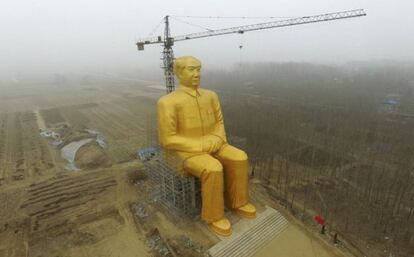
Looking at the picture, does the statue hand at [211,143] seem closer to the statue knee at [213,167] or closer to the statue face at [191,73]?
the statue knee at [213,167]

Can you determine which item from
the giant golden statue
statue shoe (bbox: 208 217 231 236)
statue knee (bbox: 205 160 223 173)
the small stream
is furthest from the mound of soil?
statue knee (bbox: 205 160 223 173)

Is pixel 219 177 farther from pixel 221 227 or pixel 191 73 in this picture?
pixel 191 73

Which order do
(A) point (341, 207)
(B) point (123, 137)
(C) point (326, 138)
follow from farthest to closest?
(B) point (123, 137) < (C) point (326, 138) < (A) point (341, 207)

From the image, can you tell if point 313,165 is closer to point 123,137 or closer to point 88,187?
point 88,187

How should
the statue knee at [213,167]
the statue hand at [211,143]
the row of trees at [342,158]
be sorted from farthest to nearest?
the row of trees at [342,158] < the statue hand at [211,143] < the statue knee at [213,167]

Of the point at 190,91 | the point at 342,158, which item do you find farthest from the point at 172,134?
the point at 342,158

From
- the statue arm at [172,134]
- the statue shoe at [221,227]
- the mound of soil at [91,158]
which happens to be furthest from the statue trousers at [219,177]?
the mound of soil at [91,158]

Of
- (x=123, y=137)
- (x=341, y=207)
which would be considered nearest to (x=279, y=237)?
(x=341, y=207)

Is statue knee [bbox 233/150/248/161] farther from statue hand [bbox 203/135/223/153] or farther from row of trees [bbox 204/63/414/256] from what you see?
row of trees [bbox 204/63/414/256]
